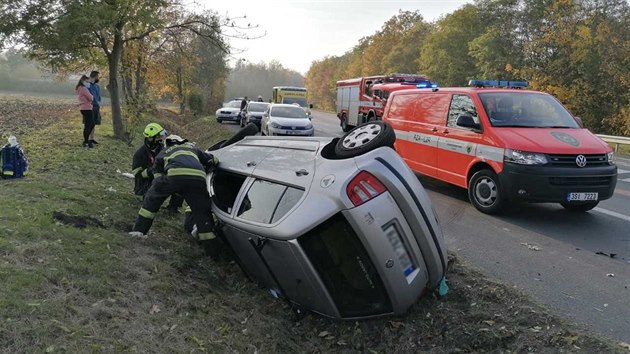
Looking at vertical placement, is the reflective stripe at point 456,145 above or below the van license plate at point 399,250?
above

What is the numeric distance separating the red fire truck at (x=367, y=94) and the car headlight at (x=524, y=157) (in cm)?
1096

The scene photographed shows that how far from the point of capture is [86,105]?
11.2m

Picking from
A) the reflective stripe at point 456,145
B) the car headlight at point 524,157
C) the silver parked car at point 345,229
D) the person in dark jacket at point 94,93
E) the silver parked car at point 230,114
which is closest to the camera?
the silver parked car at point 345,229

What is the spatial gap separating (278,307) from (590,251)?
11.9ft

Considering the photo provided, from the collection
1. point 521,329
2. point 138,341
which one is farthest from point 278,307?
point 521,329

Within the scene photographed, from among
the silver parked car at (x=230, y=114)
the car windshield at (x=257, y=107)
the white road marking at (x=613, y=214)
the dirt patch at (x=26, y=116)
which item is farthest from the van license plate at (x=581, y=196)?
the silver parked car at (x=230, y=114)

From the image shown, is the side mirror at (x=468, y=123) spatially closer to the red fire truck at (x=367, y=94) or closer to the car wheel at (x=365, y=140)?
the car wheel at (x=365, y=140)

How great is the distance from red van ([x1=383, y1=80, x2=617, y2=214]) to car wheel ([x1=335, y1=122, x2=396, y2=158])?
318 centimetres

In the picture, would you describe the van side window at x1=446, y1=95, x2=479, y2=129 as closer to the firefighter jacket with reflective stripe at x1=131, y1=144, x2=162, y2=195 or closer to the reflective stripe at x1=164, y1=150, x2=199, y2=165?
the reflective stripe at x1=164, y1=150, x2=199, y2=165

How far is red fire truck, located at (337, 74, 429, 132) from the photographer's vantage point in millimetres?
18500

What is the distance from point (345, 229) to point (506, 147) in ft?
13.1

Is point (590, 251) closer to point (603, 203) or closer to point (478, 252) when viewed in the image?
point (478, 252)

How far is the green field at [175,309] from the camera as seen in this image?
322cm

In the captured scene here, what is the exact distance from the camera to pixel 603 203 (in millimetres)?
7707
